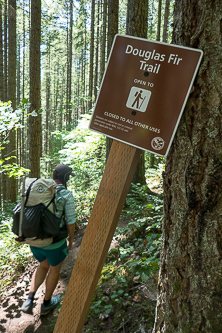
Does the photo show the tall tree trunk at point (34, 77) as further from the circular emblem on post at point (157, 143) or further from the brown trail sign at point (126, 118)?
the circular emblem on post at point (157, 143)

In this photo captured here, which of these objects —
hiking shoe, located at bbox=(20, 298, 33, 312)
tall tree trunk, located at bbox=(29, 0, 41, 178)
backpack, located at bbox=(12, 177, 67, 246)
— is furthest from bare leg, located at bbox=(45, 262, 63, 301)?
tall tree trunk, located at bbox=(29, 0, 41, 178)

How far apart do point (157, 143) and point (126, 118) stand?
8.6 inches

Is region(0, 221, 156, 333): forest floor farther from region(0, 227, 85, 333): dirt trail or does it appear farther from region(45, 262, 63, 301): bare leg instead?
region(45, 262, 63, 301): bare leg

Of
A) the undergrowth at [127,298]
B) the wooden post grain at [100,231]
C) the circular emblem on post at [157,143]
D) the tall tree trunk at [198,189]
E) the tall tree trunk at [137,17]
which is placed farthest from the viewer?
the tall tree trunk at [137,17]

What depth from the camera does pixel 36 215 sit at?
3.27 m

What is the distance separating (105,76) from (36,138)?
Result: 19.6 feet

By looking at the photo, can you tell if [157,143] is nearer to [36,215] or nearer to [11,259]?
[36,215]

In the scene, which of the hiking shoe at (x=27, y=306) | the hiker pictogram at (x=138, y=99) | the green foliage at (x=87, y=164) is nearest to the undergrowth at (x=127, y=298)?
the hiking shoe at (x=27, y=306)

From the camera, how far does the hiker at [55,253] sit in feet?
11.9

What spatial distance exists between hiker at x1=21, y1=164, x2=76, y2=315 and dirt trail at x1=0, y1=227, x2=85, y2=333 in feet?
0.43

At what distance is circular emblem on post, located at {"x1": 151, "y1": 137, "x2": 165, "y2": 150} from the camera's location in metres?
1.22

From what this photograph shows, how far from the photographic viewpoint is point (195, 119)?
3.72 ft

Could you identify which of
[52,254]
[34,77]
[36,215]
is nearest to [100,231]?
[36,215]

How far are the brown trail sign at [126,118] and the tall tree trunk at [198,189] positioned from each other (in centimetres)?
6
